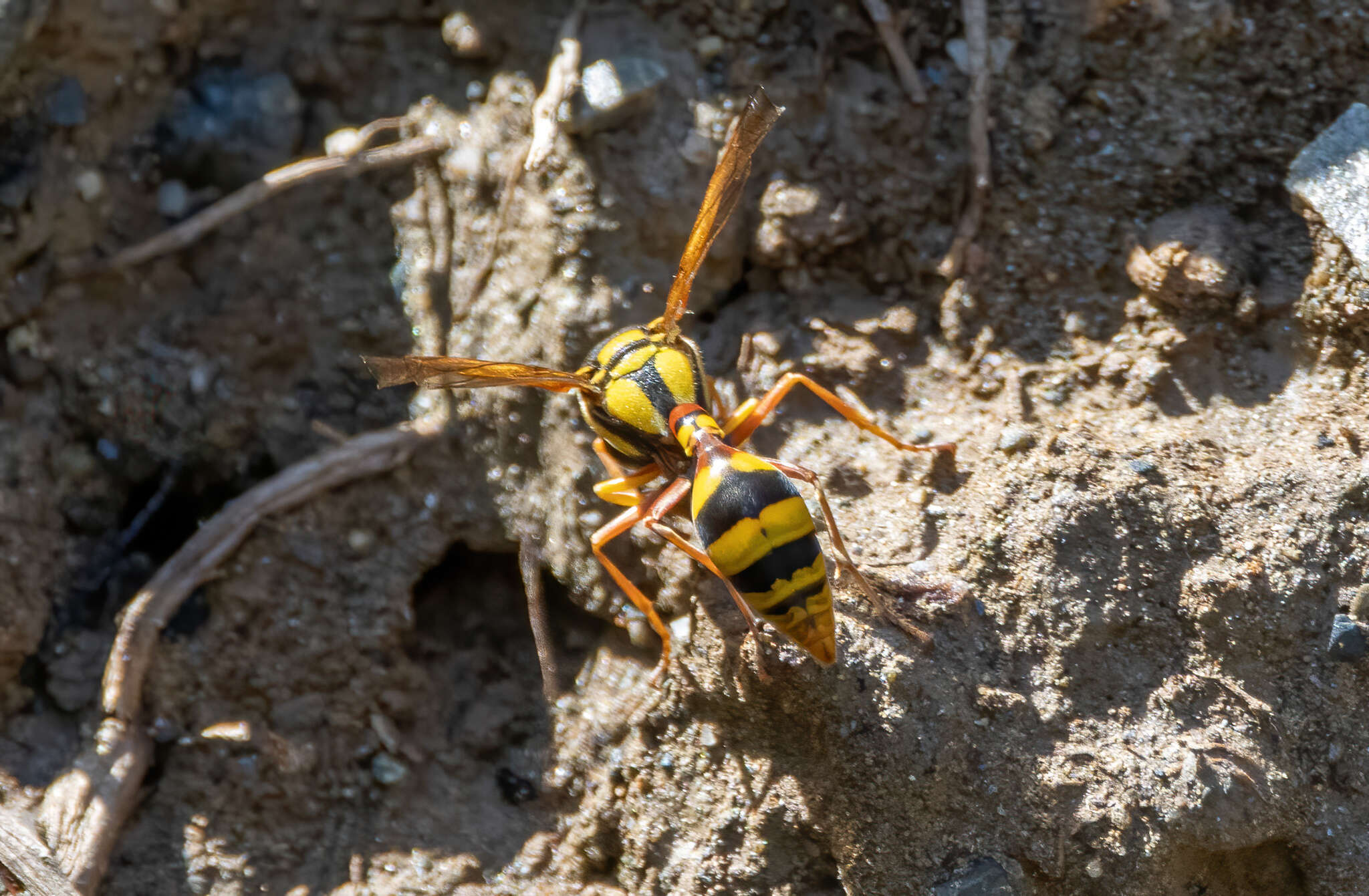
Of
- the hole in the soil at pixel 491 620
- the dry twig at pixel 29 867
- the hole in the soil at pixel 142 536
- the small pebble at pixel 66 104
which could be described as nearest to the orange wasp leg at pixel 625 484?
the hole in the soil at pixel 491 620

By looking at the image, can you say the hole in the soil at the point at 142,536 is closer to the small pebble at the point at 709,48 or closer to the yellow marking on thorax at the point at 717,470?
the yellow marking on thorax at the point at 717,470

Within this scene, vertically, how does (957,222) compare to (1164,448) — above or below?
above

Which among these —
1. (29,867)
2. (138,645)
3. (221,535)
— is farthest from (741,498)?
(29,867)

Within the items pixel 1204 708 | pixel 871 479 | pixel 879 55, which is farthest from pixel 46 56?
pixel 1204 708

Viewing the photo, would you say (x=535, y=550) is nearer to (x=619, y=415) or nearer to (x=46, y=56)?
(x=619, y=415)

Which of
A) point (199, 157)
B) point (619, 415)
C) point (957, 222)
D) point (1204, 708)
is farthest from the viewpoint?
point (199, 157)

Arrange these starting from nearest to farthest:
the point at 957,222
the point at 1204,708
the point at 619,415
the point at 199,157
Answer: the point at 1204,708
the point at 619,415
the point at 957,222
the point at 199,157

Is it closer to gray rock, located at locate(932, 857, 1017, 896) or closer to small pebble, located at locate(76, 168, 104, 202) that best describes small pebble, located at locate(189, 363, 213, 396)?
small pebble, located at locate(76, 168, 104, 202)
